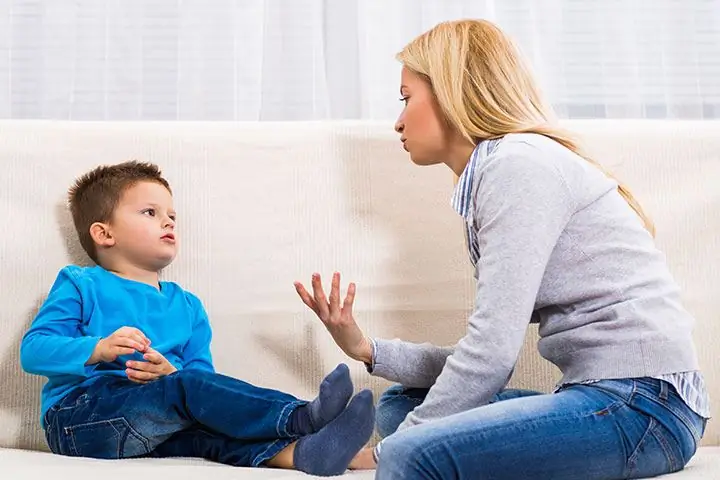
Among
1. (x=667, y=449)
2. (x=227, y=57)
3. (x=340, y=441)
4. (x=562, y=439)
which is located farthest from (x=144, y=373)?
(x=227, y=57)

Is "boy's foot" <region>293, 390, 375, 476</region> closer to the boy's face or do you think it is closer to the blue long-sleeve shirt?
the blue long-sleeve shirt

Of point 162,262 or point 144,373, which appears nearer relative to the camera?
point 144,373

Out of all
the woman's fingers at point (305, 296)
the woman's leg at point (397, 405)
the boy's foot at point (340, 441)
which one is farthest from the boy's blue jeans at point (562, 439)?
the woman's fingers at point (305, 296)

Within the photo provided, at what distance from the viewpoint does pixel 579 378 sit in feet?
3.77

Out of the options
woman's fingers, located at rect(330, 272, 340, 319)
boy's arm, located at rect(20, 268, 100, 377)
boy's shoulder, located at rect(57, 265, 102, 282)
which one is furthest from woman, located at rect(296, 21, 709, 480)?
boy's shoulder, located at rect(57, 265, 102, 282)

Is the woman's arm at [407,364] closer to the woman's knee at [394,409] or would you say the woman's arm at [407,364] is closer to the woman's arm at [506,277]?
the woman's knee at [394,409]

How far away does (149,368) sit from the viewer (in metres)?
1.36

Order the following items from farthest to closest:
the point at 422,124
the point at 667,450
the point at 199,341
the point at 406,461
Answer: the point at 199,341
the point at 422,124
the point at 667,450
the point at 406,461

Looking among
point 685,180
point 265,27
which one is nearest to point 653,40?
point 685,180

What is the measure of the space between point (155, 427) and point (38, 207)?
0.49 m

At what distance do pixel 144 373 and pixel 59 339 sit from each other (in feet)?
0.51

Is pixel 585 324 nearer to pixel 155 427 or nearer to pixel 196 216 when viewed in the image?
pixel 155 427

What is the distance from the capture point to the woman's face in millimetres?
1397

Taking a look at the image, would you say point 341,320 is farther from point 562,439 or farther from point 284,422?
point 562,439
